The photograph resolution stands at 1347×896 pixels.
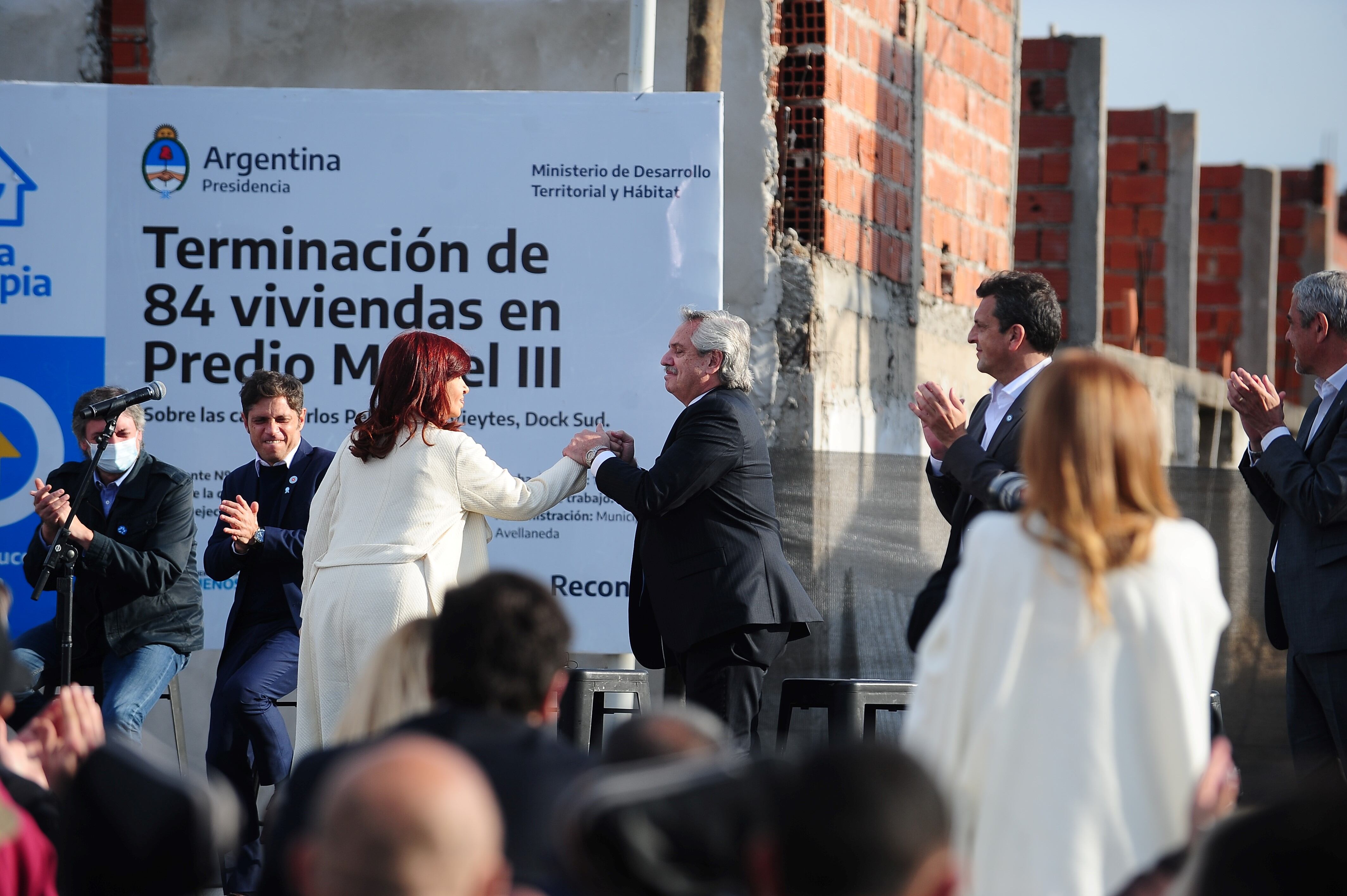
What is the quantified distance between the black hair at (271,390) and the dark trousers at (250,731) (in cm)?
77

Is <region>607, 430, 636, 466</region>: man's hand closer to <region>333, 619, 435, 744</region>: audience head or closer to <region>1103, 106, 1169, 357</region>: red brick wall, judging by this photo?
<region>333, 619, 435, 744</region>: audience head

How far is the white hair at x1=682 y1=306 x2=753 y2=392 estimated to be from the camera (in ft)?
14.3

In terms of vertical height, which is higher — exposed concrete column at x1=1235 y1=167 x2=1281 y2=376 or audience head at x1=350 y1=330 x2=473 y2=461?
exposed concrete column at x1=1235 y1=167 x2=1281 y2=376

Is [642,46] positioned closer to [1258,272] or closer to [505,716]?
[505,716]

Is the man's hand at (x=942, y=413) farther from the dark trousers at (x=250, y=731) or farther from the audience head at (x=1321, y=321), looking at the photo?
the dark trousers at (x=250, y=731)

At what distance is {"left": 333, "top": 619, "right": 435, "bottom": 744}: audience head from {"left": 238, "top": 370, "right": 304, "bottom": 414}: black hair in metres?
2.56

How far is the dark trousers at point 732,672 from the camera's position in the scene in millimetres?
4164

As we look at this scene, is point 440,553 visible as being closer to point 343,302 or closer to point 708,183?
point 343,302

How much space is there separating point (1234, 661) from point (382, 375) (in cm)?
381

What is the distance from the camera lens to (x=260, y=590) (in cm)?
473

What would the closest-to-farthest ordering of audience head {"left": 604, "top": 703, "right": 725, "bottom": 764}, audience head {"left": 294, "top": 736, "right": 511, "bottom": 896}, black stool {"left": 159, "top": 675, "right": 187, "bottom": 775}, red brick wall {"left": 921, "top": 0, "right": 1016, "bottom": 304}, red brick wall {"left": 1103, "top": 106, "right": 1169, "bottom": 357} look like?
1. audience head {"left": 294, "top": 736, "right": 511, "bottom": 896}
2. audience head {"left": 604, "top": 703, "right": 725, "bottom": 764}
3. black stool {"left": 159, "top": 675, "right": 187, "bottom": 775}
4. red brick wall {"left": 921, "top": 0, "right": 1016, "bottom": 304}
5. red brick wall {"left": 1103, "top": 106, "right": 1169, "bottom": 357}

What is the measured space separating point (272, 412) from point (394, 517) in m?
0.91

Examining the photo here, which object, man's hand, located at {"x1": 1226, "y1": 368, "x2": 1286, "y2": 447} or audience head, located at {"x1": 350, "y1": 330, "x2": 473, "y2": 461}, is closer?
man's hand, located at {"x1": 1226, "y1": 368, "x2": 1286, "y2": 447}

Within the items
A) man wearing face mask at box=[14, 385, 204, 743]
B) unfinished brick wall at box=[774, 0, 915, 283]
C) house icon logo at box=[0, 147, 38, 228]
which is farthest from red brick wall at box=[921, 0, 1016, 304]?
house icon logo at box=[0, 147, 38, 228]
